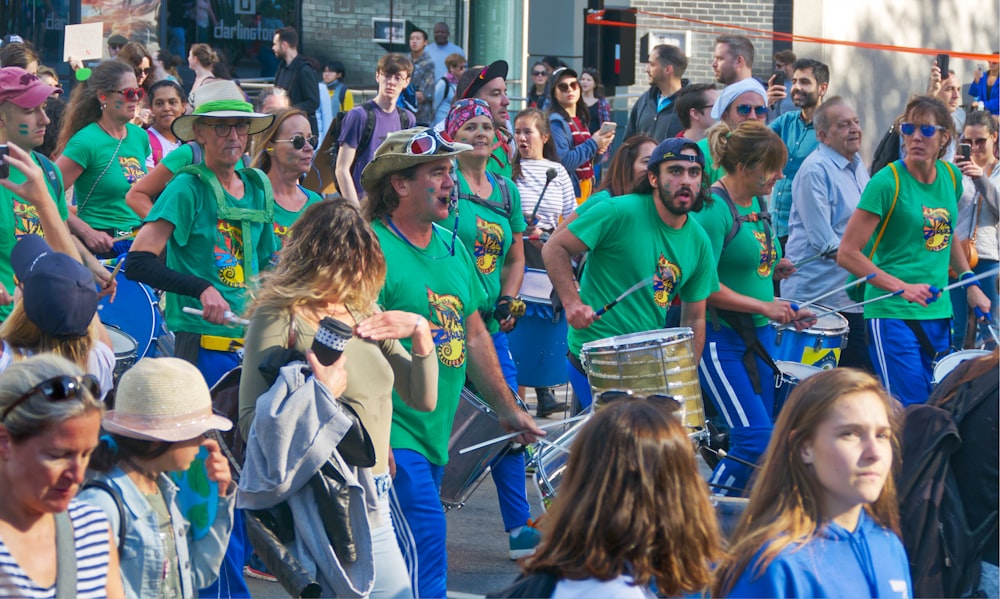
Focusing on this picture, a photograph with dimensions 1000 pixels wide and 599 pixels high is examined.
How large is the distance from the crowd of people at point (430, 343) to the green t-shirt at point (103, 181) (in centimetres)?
1

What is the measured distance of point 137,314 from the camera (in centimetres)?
661

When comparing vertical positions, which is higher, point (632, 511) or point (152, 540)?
point (632, 511)

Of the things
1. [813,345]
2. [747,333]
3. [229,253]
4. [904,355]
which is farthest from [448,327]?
[904,355]

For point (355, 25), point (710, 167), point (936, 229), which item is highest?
point (355, 25)

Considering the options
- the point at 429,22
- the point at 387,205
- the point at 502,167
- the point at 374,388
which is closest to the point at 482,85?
the point at 502,167

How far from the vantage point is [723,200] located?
21.9 feet

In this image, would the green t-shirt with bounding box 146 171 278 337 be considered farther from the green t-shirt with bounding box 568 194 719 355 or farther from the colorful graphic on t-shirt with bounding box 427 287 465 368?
the green t-shirt with bounding box 568 194 719 355

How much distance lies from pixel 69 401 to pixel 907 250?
518 cm

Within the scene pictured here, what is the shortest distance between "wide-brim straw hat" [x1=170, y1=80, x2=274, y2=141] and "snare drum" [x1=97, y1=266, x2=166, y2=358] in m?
A: 0.79

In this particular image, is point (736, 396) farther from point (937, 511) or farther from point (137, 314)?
point (137, 314)

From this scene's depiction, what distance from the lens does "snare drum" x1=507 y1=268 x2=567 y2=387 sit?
823 centimetres

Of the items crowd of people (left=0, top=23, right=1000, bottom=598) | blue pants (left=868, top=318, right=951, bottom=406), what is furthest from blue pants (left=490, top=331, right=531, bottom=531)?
blue pants (left=868, top=318, right=951, bottom=406)

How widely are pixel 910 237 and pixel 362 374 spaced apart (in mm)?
3906

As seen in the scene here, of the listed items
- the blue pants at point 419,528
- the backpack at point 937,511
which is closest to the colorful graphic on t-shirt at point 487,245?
the blue pants at point 419,528
